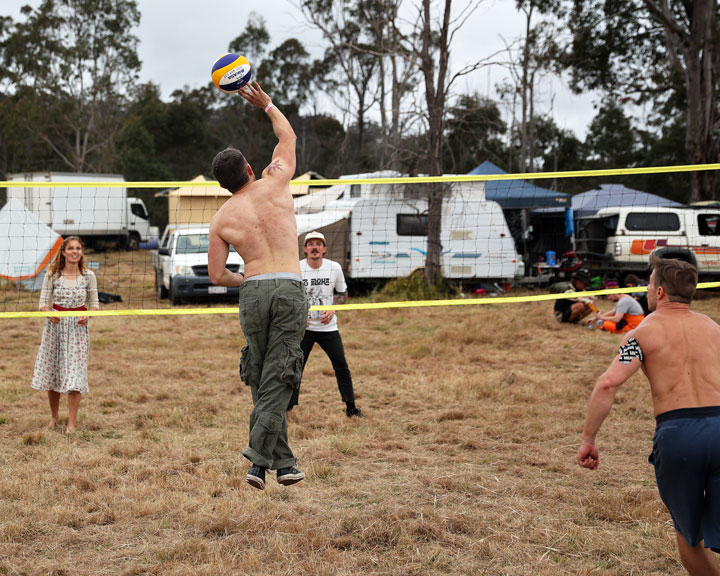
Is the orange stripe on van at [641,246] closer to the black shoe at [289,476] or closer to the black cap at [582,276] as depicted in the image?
the black cap at [582,276]

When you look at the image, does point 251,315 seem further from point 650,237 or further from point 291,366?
point 650,237

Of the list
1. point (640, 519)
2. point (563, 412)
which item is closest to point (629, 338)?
point (640, 519)

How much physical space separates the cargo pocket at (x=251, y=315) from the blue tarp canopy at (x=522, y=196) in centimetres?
1426

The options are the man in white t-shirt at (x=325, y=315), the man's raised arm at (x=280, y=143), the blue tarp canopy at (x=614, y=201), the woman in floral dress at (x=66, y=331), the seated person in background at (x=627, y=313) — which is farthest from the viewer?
the blue tarp canopy at (x=614, y=201)

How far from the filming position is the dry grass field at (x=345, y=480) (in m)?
3.81

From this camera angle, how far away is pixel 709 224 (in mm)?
16312

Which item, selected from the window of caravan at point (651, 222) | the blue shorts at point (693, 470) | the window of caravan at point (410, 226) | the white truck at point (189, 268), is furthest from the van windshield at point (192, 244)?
the blue shorts at point (693, 470)

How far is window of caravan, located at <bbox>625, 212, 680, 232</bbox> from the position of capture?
16547 mm

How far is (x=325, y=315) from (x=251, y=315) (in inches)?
114

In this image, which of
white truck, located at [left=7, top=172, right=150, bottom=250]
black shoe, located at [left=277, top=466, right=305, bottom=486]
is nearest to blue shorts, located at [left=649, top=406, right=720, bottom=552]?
black shoe, located at [left=277, top=466, right=305, bottom=486]

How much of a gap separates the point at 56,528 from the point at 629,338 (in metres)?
3.38

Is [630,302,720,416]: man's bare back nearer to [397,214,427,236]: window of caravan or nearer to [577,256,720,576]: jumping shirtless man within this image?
[577,256,720,576]: jumping shirtless man

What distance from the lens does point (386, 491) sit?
4.78 meters

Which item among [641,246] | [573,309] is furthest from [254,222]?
[641,246]
